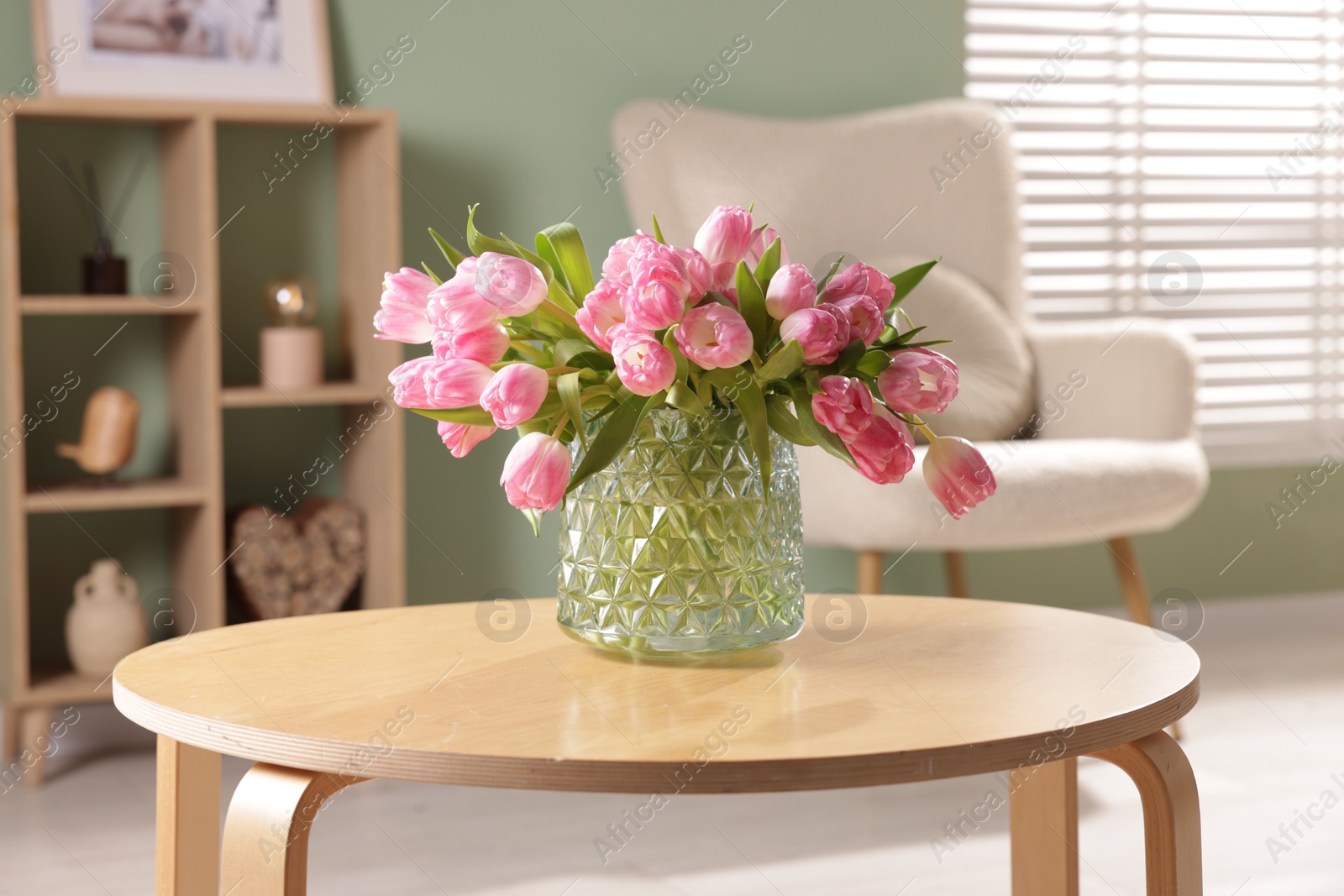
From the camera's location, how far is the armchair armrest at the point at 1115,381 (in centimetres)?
219

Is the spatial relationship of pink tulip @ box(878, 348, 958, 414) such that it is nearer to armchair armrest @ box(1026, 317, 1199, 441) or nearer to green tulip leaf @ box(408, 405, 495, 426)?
green tulip leaf @ box(408, 405, 495, 426)

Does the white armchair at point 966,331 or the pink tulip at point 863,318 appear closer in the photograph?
the pink tulip at point 863,318

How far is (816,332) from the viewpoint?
2.86 ft

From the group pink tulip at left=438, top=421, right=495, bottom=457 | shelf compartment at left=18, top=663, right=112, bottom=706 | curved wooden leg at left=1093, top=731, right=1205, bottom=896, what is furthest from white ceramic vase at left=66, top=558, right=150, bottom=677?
curved wooden leg at left=1093, top=731, right=1205, bottom=896

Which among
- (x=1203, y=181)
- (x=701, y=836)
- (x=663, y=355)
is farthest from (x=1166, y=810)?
(x=1203, y=181)

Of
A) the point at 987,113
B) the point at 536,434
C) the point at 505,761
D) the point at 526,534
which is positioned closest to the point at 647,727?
the point at 505,761

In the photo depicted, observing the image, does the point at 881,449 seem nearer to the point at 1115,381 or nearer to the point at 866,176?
the point at 1115,381

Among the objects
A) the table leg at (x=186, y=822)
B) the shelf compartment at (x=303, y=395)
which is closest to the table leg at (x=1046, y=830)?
the table leg at (x=186, y=822)

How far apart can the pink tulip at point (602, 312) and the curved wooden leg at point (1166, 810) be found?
0.42 meters

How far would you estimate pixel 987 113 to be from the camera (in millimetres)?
2496

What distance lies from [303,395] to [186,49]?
0.58 meters

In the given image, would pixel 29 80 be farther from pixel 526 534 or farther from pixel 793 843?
pixel 793 843

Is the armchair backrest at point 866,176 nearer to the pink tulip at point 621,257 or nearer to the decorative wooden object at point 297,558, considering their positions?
the decorative wooden object at point 297,558

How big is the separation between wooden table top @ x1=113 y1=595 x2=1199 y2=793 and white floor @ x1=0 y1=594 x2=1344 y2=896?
1.98ft
